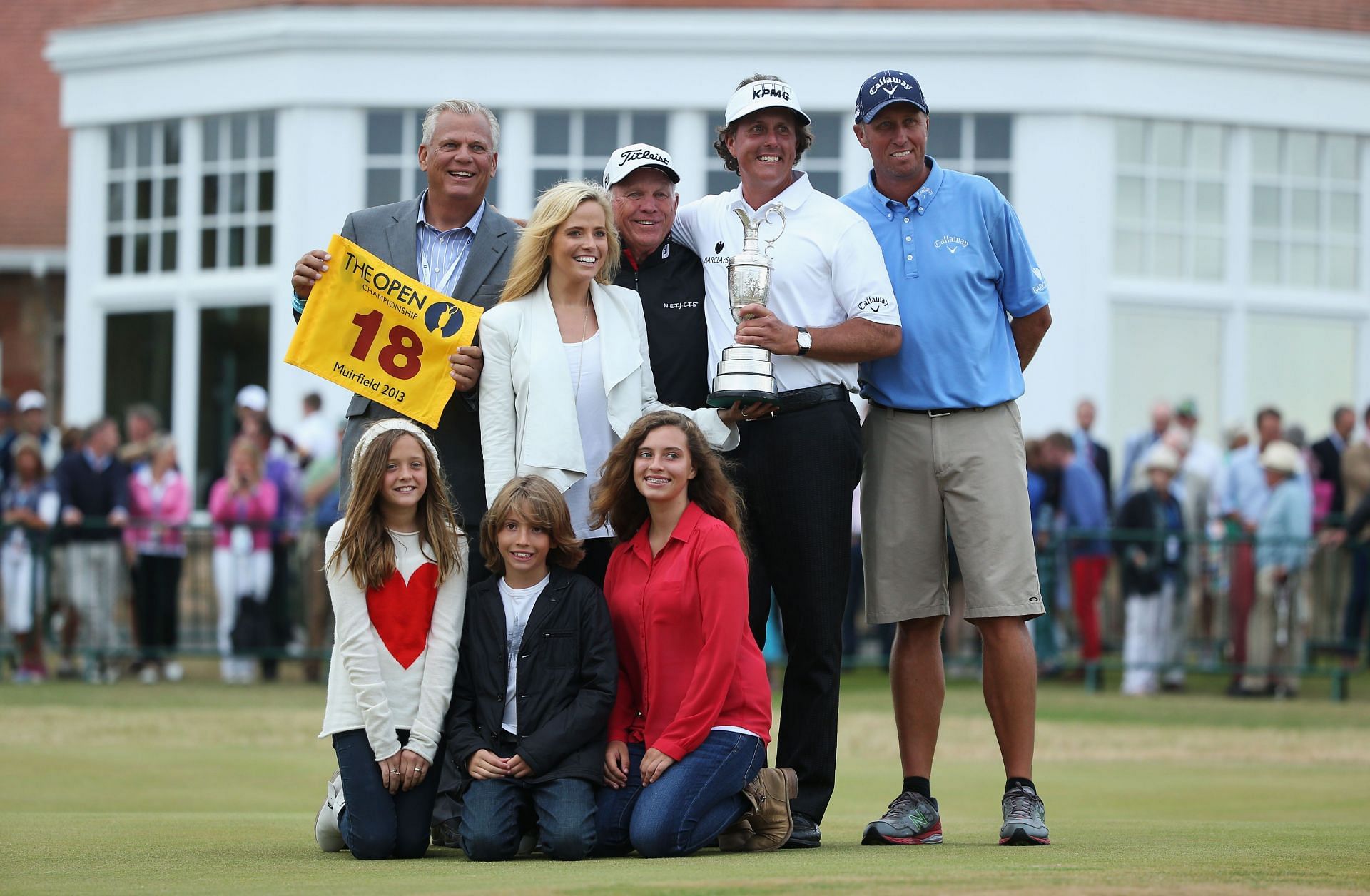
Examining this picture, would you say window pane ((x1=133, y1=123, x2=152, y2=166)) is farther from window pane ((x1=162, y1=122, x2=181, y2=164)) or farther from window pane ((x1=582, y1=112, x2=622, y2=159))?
window pane ((x1=582, y1=112, x2=622, y2=159))

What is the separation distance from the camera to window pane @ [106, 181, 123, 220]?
20.5m

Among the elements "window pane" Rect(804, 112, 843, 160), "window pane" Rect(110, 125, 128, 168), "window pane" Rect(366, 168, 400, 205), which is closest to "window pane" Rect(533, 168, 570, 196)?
"window pane" Rect(366, 168, 400, 205)

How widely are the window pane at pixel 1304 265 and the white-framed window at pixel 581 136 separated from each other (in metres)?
6.89

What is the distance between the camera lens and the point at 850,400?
20.9ft

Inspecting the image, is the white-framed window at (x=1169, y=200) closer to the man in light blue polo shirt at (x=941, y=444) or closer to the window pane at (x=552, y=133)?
the window pane at (x=552, y=133)

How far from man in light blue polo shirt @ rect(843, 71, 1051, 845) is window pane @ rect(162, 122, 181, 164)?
15131mm

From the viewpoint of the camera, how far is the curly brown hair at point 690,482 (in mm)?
6148

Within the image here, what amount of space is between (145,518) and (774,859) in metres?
10.5

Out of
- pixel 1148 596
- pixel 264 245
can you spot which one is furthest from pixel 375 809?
pixel 264 245

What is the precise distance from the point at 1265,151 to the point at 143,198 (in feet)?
40.2

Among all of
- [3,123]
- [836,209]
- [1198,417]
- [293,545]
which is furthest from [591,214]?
[3,123]

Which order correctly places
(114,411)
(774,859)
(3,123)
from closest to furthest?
(774,859), (114,411), (3,123)

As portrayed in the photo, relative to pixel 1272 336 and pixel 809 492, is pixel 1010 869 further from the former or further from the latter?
pixel 1272 336

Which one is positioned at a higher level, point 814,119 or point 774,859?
point 814,119
